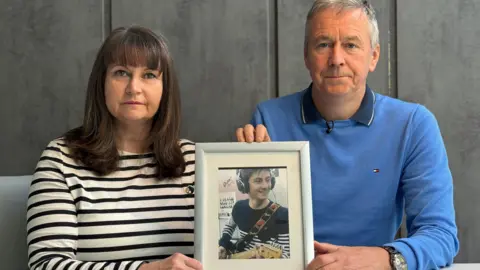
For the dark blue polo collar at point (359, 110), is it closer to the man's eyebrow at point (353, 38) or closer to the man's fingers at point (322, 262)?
the man's eyebrow at point (353, 38)

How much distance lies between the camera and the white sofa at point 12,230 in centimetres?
154

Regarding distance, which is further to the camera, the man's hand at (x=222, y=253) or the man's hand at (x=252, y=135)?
the man's hand at (x=252, y=135)

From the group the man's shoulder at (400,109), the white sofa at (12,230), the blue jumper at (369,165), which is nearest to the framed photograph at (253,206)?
the blue jumper at (369,165)

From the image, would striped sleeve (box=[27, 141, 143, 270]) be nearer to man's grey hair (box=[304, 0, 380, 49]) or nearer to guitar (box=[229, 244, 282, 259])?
guitar (box=[229, 244, 282, 259])

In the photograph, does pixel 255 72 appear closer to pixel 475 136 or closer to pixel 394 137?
pixel 394 137

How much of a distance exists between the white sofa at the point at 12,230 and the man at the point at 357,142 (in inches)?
31.0

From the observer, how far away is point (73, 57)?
6.41 feet

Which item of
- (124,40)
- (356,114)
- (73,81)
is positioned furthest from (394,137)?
(73,81)

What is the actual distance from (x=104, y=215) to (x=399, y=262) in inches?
29.6

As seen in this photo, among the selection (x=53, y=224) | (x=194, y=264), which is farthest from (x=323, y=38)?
(x=53, y=224)

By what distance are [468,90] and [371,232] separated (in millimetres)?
774

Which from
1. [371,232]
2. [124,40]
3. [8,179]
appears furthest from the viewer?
[8,179]

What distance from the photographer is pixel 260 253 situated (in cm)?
119

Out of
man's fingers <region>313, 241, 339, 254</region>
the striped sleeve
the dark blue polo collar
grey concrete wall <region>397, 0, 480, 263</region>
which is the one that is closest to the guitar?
man's fingers <region>313, 241, 339, 254</region>
